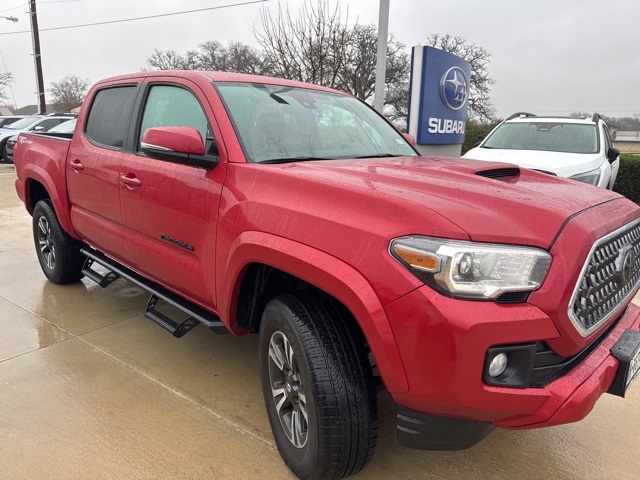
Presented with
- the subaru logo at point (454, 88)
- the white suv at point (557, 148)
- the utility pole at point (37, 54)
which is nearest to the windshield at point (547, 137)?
the white suv at point (557, 148)

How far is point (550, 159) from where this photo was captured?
281 inches

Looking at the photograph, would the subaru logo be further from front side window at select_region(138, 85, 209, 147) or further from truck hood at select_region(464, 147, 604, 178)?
front side window at select_region(138, 85, 209, 147)

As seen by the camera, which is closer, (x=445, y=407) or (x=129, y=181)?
(x=445, y=407)

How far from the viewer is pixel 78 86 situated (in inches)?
2320

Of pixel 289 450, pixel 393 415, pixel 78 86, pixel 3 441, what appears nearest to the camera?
pixel 289 450

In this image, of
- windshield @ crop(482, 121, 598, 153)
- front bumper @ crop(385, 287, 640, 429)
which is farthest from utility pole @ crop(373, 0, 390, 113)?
front bumper @ crop(385, 287, 640, 429)

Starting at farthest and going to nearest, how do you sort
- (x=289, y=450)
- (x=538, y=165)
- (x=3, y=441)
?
(x=538, y=165)
(x=3, y=441)
(x=289, y=450)

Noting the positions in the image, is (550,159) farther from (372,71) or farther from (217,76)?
(372,71)

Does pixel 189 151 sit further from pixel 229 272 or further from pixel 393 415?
pixel 393 415

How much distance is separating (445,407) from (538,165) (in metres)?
5.90

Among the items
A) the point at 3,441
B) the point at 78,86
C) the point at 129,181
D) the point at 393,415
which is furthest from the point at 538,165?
the point at 78,86

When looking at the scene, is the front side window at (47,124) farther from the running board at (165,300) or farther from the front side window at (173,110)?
the front side window at (173,110)

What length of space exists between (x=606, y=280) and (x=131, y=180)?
2673mm

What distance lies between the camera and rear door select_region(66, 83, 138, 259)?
3.55 metres
